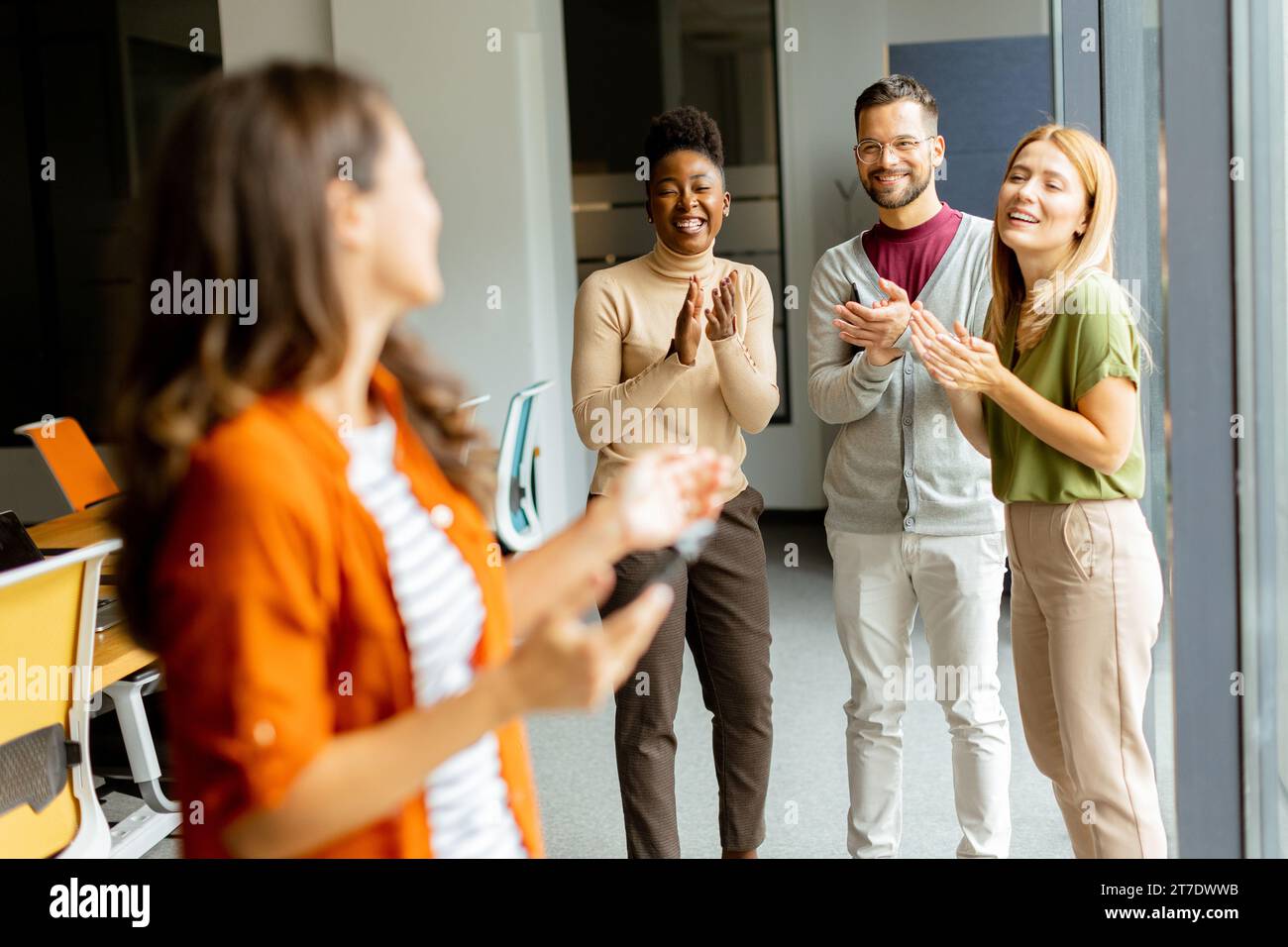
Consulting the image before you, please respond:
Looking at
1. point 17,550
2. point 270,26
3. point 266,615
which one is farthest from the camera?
point 270,26

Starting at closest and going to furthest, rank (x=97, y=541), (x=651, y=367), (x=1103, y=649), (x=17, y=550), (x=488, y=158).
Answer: (x=1103, y=649) → (x=651, y=367) → (x=17, y=550) → (x=97, y=541) → (x=488, y=158)

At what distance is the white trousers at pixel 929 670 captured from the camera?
84.7 inches

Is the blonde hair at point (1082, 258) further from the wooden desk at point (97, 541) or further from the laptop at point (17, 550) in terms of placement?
the laptop at point (17, 550)

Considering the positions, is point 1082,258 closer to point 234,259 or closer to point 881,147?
point 881,147

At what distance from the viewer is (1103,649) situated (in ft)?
5.79

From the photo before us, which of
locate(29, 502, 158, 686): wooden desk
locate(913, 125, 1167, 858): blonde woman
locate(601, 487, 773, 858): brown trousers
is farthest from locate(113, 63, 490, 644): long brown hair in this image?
locate(601, 487, 773, 858): brown trousers

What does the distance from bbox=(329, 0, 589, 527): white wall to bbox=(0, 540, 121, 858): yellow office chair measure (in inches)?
136

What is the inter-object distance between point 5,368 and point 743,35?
4.49 meters

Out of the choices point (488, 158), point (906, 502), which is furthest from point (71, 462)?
point (906, 502)

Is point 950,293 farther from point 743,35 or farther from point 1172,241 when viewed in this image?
point 743,35

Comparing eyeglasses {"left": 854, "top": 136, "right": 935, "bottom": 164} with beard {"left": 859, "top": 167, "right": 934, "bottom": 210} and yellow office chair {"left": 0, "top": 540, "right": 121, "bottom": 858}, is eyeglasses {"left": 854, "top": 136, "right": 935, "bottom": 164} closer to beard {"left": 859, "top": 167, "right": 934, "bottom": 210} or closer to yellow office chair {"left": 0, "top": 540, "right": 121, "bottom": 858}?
beard {"left": 859, "top": 167, "right": 934, "bottom": 210}

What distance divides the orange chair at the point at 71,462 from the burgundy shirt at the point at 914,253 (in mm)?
2820

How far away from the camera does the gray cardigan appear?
7.05 ft

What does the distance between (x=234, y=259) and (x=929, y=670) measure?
5.65ft
